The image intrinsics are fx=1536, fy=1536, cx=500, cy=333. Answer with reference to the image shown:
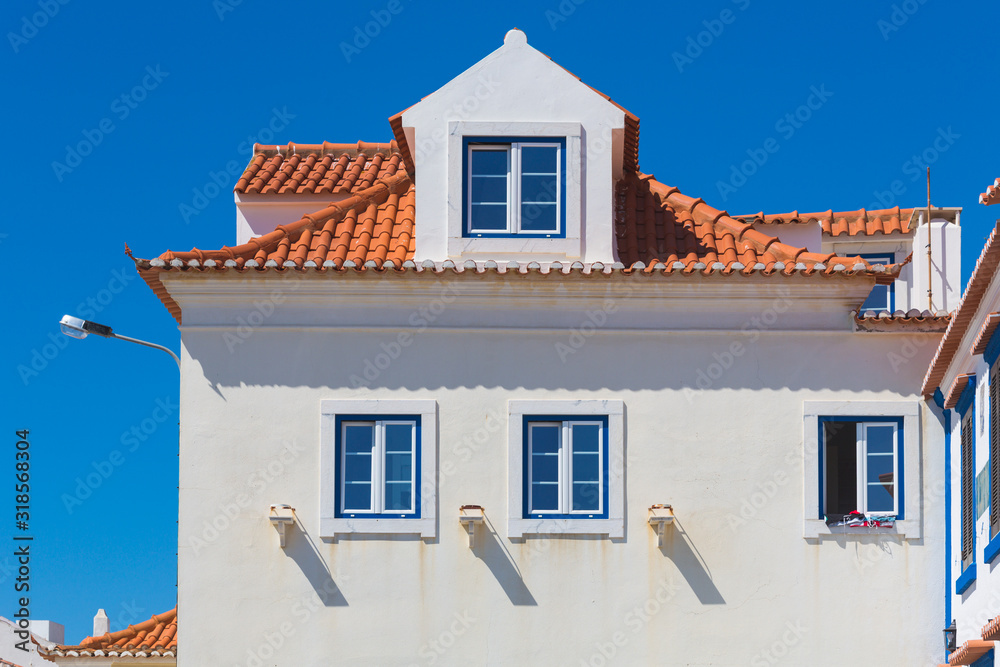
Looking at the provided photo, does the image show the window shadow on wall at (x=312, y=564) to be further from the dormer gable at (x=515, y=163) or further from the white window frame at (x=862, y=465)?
the white window frame at (x=862, y=465)

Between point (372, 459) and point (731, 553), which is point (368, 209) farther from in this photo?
point (731, 553)

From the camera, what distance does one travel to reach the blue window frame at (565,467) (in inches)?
722

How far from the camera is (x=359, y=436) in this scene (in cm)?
1848

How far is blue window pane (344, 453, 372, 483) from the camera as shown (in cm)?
1834

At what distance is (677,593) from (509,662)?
2.14 m

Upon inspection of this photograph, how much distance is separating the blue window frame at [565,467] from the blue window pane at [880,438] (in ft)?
10.5

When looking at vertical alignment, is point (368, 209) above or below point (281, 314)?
above

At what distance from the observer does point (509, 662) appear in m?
18.0

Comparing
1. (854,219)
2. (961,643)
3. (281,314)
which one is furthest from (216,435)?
(854,219)

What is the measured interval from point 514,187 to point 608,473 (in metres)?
3.76

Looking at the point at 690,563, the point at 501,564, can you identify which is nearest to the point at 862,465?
the point at 690,563

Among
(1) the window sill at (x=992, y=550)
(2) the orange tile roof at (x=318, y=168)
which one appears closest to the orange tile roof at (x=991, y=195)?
(1) the window sill at (x=992, y=550)

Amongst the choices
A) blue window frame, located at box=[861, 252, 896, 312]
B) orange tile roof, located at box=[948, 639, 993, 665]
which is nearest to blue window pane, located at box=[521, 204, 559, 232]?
blue window frame, located at box=[861, 252, 896, 312]

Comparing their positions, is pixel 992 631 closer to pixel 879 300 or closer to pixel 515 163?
pixel 515 163
